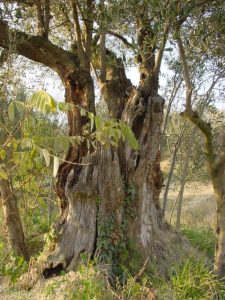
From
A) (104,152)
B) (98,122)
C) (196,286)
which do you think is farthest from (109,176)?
(98,122)

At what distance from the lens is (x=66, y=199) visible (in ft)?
21.6

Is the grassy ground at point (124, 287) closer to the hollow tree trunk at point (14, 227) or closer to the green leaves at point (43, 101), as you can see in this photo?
the hollow tree trunk at point (14, 227)

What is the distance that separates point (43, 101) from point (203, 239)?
728 centimetres

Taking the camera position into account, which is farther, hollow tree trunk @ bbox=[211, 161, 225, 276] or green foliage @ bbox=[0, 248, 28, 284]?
green foliage @ bbox=[0, 248, 28, 284]

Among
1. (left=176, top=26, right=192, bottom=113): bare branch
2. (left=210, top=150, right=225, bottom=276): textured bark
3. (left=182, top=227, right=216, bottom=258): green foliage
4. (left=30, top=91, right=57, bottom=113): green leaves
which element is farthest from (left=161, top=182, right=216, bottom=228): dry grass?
(left=30, top=91, right=57, bottom=113): green leaves

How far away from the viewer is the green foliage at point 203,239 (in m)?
8.54

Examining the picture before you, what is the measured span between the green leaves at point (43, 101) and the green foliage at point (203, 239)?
239 inches

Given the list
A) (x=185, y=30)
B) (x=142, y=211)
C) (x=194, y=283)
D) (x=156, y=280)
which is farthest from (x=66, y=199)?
(x=185, y=30)

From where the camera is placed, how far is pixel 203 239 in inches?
354

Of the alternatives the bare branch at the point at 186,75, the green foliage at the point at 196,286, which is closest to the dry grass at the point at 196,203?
the green foliage at the point at 196,286

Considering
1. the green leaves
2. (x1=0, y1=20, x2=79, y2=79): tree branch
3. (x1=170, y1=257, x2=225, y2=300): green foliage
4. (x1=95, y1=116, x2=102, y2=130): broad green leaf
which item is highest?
(x1=0, y1=20, x2=79, y2=79): tree branch

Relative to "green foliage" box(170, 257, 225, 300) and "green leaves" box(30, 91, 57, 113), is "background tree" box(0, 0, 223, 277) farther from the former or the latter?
"green leaves" box(30, 91, 57, 113)

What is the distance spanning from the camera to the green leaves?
260 cm

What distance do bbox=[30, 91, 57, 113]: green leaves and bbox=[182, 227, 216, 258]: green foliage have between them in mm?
6076
